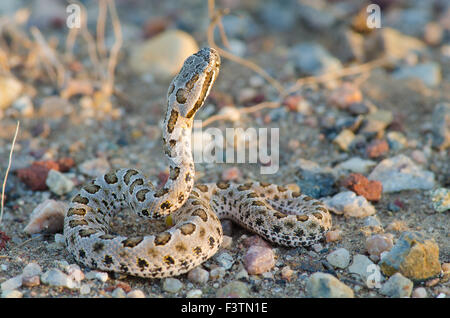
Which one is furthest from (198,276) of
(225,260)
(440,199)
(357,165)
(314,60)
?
(314,60)

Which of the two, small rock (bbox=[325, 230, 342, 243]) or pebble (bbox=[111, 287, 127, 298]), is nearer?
pebble (bbox=[111, 287, 127, 298])

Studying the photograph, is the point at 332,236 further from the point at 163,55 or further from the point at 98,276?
the point at 163,55

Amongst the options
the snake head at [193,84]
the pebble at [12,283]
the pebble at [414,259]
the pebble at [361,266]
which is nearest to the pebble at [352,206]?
the pebble at [361,266]

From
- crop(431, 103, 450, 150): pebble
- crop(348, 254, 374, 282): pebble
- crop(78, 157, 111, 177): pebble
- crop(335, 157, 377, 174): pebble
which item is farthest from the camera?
crop(431, 103, 450, 150): pebble

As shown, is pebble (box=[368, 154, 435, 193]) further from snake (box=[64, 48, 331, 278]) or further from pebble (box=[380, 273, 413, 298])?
pebble (box=[380, 273, 413, 298])

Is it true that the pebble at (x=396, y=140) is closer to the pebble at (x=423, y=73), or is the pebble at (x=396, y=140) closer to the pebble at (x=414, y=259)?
the pebble at (x=423, y=73)

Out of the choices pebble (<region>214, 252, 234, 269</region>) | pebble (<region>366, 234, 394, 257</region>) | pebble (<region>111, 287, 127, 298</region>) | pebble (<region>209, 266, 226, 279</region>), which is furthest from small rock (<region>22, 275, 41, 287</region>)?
pebble (<region>366, 234, 394, 257</region>)
